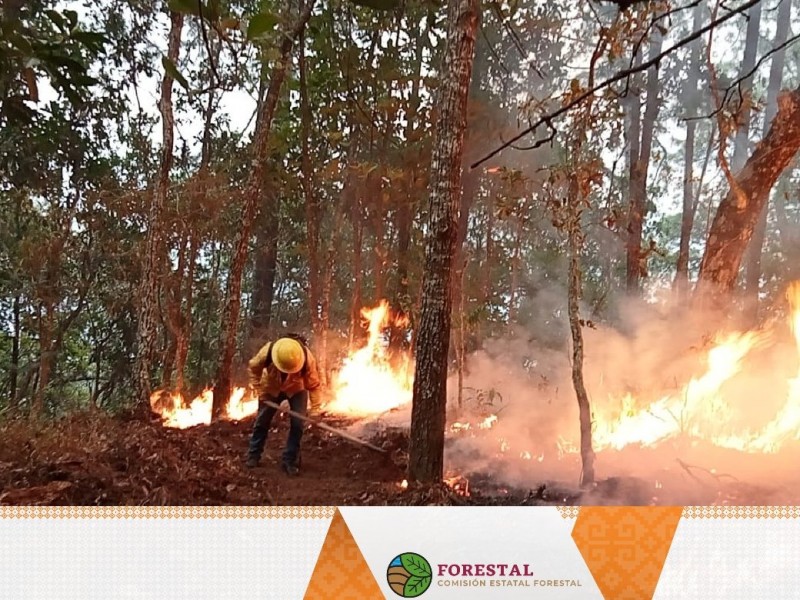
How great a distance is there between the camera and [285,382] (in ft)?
7.56

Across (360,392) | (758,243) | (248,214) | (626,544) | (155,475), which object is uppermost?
(248,214)

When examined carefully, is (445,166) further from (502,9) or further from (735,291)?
(735,291)

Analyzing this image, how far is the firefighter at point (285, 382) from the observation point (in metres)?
2.26

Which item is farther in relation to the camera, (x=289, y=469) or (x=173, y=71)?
(x=289, y=469)

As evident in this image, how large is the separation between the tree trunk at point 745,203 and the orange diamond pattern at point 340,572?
1.51 meters

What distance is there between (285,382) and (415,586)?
82 cm

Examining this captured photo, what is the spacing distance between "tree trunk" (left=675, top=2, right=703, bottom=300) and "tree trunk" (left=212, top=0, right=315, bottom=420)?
1368 millimetres

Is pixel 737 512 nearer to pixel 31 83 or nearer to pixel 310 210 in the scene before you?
pixel 310 210

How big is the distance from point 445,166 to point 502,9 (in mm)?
623

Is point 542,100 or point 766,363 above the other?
point 542,100

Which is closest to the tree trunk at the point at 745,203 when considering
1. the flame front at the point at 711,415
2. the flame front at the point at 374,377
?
the flame front at the point at 711,415

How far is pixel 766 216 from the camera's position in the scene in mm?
2289

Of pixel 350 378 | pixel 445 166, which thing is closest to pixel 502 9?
pixel 445 166

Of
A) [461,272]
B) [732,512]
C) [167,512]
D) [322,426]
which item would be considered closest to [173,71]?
[461,272]
